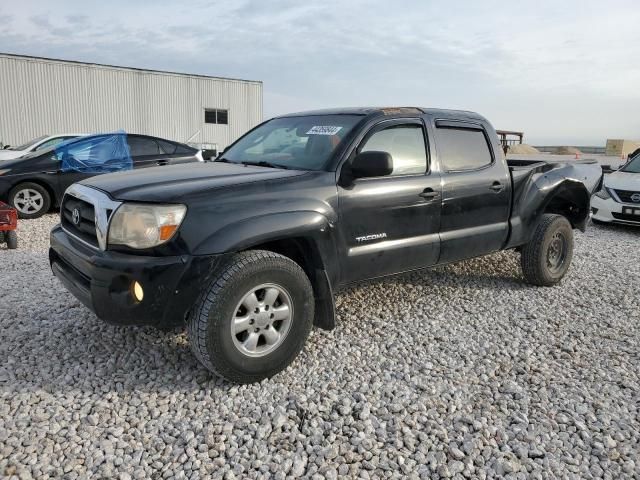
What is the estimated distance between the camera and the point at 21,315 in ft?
13.5

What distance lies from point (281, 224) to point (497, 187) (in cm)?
233

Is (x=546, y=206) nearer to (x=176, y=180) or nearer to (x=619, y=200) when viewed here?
(x=176, y=180)

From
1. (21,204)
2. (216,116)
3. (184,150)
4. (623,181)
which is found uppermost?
(216,116)

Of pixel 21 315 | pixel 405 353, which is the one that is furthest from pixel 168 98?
pixel 405 353

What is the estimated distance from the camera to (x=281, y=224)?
307cm

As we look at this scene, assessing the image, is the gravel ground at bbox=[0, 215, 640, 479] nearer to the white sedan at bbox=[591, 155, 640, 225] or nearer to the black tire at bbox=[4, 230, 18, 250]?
the black tire at bbox=[4, 230, 18, 250]

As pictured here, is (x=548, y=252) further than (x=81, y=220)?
Yes

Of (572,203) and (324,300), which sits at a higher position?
(572,203)

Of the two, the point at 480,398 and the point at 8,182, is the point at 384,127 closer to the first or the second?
the point at 480,398

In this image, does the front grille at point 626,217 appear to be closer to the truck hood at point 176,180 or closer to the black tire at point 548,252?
the black tire at point 548,252

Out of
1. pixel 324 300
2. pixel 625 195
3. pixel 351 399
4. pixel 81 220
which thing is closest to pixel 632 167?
pixel 625 195

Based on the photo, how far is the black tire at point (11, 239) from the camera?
6.45 m

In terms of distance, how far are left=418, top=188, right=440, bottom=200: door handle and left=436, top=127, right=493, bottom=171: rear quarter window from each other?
0.99 feet

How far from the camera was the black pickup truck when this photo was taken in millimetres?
2826
